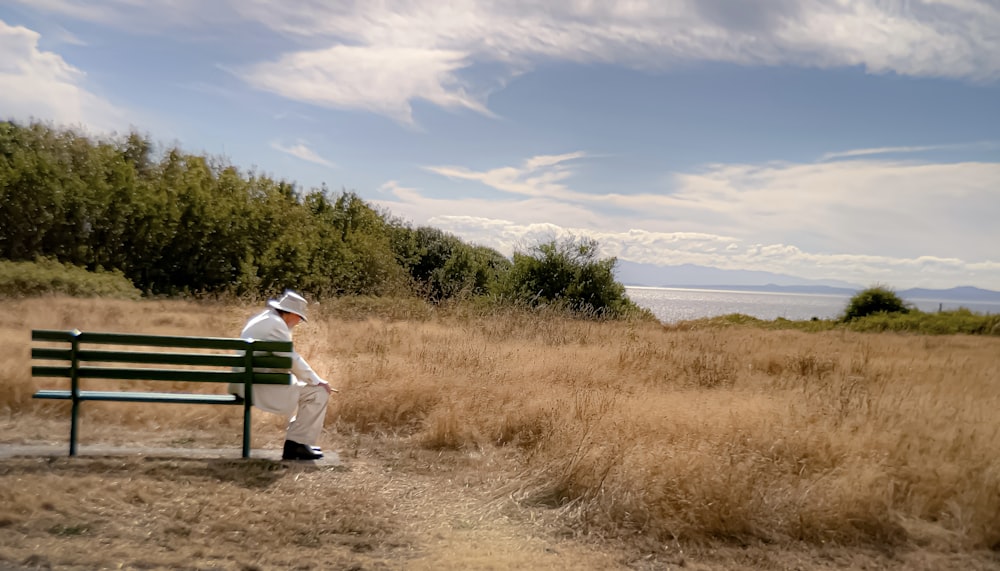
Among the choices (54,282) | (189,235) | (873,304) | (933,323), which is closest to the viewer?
(54,282)

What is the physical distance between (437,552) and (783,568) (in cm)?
238

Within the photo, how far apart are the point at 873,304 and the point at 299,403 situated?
35486 millimetres

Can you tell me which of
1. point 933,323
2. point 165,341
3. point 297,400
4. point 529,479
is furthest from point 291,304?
point 933,323

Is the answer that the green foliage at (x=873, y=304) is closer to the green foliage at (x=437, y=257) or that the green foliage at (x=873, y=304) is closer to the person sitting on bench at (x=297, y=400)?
the green foliage at (x=437, y=257)

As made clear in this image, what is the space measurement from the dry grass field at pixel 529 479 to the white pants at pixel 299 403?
365mm

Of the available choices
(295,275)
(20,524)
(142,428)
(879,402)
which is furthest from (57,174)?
(879,402)

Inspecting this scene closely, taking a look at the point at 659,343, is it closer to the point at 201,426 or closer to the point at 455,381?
the point at 455,381

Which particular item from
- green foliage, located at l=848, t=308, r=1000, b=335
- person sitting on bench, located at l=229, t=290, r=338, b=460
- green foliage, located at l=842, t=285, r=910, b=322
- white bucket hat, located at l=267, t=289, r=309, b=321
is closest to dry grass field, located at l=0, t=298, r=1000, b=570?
person sitting on bench, located at l=229, t=290, r=338, b=460

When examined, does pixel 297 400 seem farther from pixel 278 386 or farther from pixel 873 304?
pixel 873 304

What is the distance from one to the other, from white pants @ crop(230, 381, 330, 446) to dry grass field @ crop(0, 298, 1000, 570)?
0.37 metres

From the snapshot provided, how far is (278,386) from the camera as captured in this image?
702 cm

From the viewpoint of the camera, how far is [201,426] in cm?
852

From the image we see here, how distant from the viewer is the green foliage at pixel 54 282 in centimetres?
1931

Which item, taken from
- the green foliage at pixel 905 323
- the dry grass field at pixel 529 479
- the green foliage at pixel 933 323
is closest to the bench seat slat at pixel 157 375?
the dry grass field at pixel 529 479
